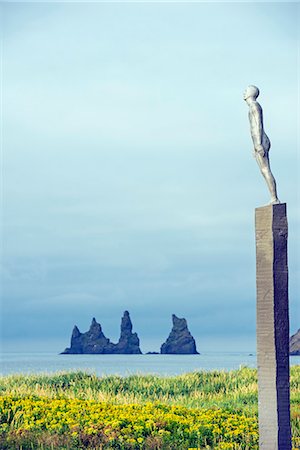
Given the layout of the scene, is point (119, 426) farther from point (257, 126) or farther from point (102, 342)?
point (102, 342)

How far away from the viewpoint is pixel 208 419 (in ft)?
44.0

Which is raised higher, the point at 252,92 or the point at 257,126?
the point at 252,92

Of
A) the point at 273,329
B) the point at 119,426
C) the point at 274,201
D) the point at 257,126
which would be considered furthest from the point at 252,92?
the point at 119,426

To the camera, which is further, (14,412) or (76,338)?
(76,338)

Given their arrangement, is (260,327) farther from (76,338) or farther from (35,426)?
(76,338)

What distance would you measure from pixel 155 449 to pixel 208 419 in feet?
5.20

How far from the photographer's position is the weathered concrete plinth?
35.1 ft

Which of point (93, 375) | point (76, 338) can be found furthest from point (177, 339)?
Result: point (93, 375)

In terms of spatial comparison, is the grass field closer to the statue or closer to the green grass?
the green grass

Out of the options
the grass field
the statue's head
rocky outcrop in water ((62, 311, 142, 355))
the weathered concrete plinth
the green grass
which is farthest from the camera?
rocky outcrop in water ((62, 311, 142, 355))

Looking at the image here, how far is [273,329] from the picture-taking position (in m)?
10.7

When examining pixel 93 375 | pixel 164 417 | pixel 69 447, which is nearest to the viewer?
pixel 69 447

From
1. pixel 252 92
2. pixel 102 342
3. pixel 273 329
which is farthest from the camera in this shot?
pixel 102 342

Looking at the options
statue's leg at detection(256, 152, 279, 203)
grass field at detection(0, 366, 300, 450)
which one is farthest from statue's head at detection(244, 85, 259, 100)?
grass field at detection(0, 366, 300, 450)
